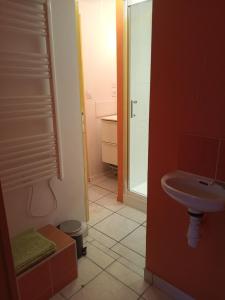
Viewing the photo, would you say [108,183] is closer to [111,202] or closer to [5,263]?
[111,202]

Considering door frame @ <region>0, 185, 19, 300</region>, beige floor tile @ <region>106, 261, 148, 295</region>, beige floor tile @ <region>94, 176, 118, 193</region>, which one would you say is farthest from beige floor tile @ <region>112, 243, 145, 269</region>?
door frame @ <region>0, 185, 19, 300</region>

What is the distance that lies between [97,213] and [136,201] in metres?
0.47

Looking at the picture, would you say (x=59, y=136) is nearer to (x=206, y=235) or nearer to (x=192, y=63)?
(x=192, y=63)

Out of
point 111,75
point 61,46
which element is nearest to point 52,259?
point 61,46

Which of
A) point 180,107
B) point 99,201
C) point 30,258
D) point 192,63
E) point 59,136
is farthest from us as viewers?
point 99,201

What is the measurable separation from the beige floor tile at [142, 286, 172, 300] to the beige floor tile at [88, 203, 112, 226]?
3.10ft

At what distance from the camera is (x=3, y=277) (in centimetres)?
75

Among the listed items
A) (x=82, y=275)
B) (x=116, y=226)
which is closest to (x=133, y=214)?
(x=116, y=226)

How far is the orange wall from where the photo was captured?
1.17m

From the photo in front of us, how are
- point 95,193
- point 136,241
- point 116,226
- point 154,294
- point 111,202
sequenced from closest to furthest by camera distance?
point 154,294 → point 136,241 → point 116,226 → point 111,202 → point 95,193

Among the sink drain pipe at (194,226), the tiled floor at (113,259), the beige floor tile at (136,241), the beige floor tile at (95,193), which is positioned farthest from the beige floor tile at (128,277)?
the beige floor tile at (95,193)

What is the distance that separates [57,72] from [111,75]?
6.05 ft

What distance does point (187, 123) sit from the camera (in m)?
1.32

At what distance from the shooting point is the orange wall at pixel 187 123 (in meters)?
1.17
